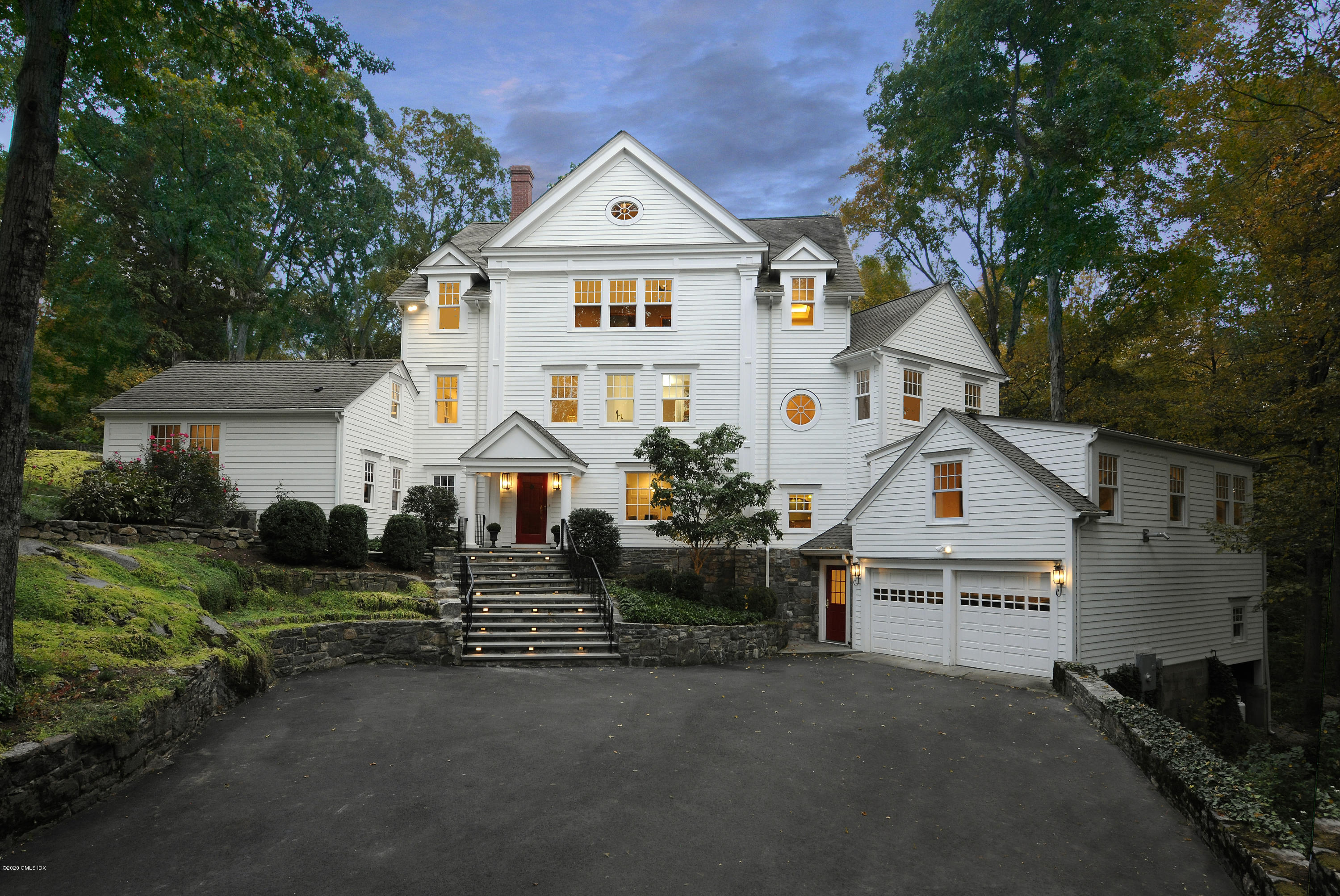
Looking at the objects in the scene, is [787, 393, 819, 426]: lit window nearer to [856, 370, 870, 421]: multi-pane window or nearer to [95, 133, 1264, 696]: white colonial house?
[95, 133, 1264, 696]: white colonial house

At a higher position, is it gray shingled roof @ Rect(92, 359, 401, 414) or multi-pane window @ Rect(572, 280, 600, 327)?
multi-pane window @ Rect(572, 280, 600, 327)

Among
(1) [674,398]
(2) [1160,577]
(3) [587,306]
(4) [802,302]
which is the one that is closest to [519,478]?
(1) [674,398]

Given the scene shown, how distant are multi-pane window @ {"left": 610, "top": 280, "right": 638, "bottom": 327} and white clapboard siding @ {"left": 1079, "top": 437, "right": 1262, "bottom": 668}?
12.8 metres

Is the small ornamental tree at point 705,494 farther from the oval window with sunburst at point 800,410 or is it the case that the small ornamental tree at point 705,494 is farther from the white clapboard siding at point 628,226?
the white clapboard siding at point 628,226

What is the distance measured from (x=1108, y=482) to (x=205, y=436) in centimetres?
2107

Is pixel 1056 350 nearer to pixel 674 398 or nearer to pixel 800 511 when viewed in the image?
pixel 800 511

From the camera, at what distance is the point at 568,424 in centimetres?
2150

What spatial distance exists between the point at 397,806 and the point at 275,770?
5.48 feet

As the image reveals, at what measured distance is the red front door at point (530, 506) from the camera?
21.1 meters

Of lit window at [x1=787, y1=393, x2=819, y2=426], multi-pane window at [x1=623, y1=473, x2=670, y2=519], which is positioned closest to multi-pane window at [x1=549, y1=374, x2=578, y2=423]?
multi-pane window at [x1=623, y1=473, x2=670, y2=519]

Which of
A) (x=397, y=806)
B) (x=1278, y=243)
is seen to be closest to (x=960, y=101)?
(x=1278, y=243)

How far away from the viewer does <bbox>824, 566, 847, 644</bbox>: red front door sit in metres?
18.9

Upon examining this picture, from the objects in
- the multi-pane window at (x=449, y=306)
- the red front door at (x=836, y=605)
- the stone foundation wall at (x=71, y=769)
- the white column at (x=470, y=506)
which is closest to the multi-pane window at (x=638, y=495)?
the white column at (x=470, y=506)

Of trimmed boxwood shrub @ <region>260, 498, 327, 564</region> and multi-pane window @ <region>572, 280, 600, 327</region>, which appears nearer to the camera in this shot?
trimmed boxwood shrub @ <region>260, 498, 327, 564</region>
